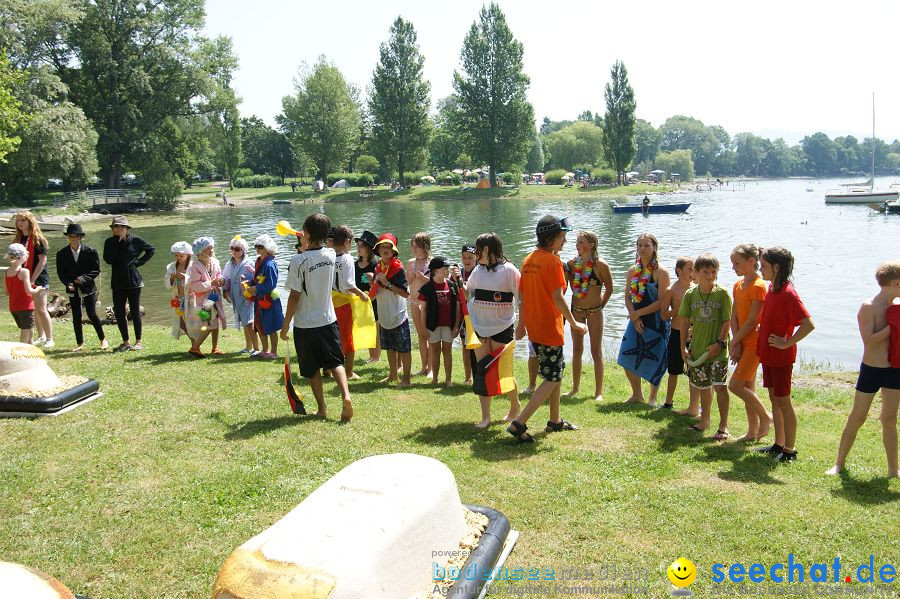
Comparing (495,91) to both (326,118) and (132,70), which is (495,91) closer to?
(326,118)

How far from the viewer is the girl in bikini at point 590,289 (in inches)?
328

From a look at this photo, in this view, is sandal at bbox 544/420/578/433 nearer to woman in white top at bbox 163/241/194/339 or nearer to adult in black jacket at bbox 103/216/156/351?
woman in white top at bbox 163/241/194/339

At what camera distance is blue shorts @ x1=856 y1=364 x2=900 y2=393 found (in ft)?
18.0

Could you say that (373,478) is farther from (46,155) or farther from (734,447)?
(46,155)

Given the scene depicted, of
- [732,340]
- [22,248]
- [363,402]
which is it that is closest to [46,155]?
[22,248]

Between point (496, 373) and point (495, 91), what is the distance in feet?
252

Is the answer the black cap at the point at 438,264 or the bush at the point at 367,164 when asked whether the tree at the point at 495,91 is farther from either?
the black cap at the point at 438,264

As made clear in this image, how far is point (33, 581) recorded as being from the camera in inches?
118

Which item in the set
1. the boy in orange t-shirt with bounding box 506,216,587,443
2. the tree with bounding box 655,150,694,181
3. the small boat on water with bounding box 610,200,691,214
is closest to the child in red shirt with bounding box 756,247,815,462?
the boy in orange t-shirt with bounding box 506,216,587,443

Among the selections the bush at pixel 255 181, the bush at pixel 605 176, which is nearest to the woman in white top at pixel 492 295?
the bush at pixel 605 176

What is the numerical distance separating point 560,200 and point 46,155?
48.8m

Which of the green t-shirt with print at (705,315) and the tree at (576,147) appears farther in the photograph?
the tree at (576,147)

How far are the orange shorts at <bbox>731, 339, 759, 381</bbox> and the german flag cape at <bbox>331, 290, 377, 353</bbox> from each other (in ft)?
15.0

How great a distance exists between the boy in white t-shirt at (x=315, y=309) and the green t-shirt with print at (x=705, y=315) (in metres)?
3.78
